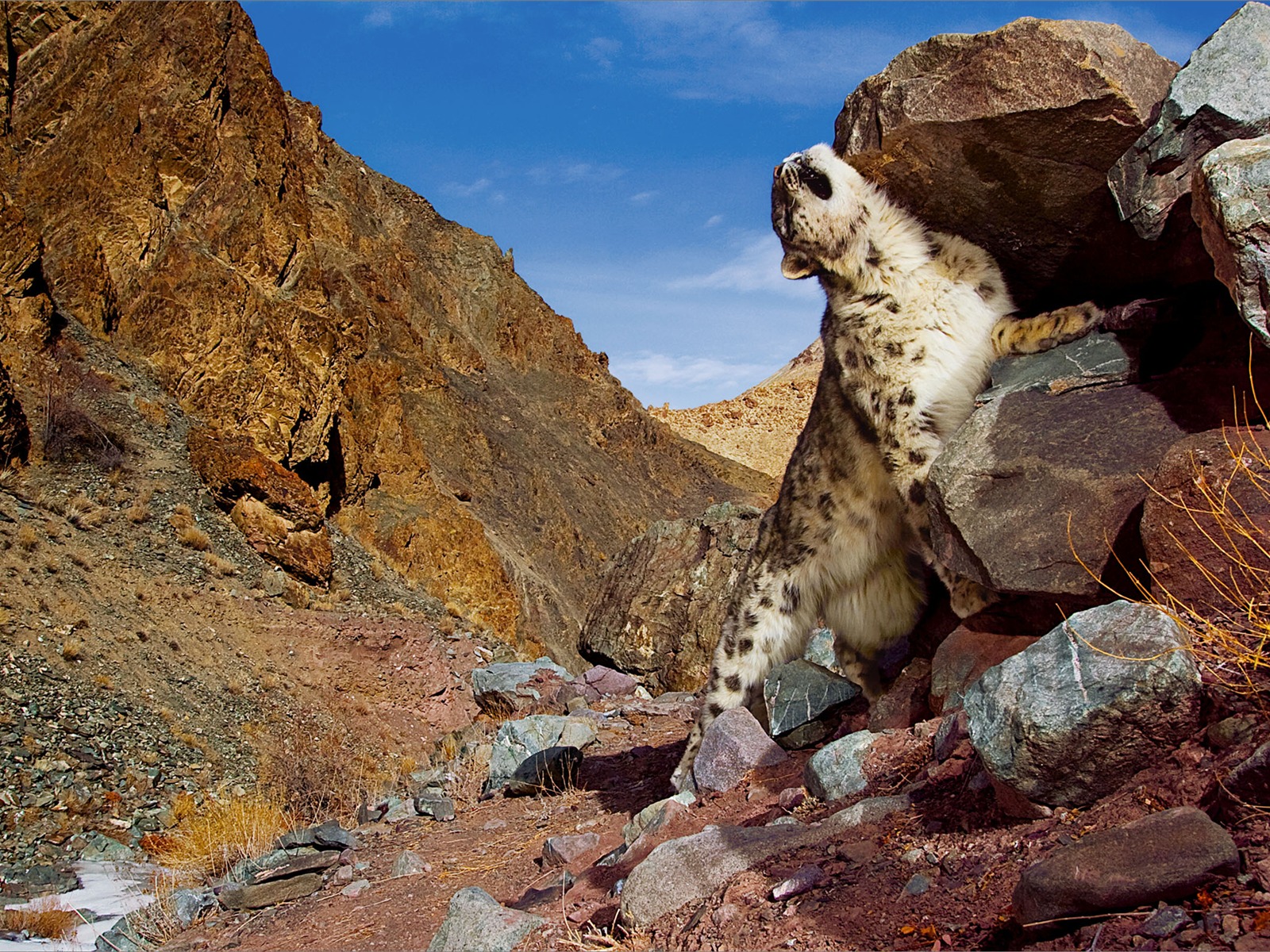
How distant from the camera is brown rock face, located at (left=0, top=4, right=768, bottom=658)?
58.3 feet

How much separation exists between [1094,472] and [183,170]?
802 inches

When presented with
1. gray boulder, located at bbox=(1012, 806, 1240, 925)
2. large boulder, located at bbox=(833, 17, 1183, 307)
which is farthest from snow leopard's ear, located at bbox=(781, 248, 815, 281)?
gray boulder, located at bbox=(1012, 806, 1240, 925)

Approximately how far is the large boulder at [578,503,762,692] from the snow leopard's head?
7.33 m

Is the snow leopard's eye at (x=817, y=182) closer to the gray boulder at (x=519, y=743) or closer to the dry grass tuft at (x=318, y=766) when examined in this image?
the gray boulder at (x=519, y=743)

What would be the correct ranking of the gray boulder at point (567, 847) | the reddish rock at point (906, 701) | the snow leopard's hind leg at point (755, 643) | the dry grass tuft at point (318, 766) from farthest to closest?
1. the dry grass tuft at point (318, 766)
2. the snow leopard's hind leg at point (755, 643)
3. the gray boulder at point (567, 847)
4. the reddish rock at point (906, 701)

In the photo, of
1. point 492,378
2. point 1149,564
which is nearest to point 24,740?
point 1149,564

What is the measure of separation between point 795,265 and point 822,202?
0.35 meters

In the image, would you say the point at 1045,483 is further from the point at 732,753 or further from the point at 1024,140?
the point at 732,753

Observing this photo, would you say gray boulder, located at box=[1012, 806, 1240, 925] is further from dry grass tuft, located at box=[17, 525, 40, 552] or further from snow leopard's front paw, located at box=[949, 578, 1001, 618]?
dry grass tuft, located at box=[17, 525, 40, 552]

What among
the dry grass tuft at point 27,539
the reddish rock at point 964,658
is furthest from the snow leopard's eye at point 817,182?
the dry grass tuft at point 27,539

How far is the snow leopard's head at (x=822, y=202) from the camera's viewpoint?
5078 millimetres

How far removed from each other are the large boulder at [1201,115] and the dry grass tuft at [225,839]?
6259 mm

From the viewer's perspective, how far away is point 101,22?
69.5 feet

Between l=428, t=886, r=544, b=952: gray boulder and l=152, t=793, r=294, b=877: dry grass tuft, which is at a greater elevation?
l=428, t=886, r=544, b=952: gray boulder
